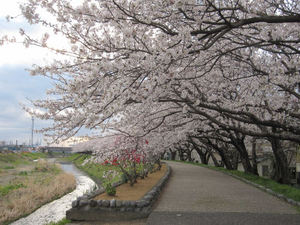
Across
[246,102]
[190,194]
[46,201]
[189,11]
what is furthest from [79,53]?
[46,201]

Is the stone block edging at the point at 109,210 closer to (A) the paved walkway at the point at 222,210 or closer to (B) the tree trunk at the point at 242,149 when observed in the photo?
(A) the paved walkway at the point at 222,210

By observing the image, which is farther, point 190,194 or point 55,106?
point 190,194

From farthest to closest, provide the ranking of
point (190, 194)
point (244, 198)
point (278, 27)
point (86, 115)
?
1. point (190, 194)
2. point (244, 198)
3. point (278, 27)
4. point (86, 115)

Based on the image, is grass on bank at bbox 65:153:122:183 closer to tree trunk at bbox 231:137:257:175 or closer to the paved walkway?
the paved walkway

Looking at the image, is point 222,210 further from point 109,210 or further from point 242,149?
point 242,149

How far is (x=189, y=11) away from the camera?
6.11m

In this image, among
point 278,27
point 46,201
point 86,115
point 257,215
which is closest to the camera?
point 86,115

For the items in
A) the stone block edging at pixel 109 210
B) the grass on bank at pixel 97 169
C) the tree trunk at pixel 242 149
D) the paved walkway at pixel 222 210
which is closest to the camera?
the paved walkway at pixel 222 210

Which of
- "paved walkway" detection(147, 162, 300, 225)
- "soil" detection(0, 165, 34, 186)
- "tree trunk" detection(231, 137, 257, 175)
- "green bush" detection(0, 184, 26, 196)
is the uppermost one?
"tree trunk" detection(231, 137, 257, 175)

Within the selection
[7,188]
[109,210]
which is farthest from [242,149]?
[7,188]

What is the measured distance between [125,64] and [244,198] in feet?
21.5

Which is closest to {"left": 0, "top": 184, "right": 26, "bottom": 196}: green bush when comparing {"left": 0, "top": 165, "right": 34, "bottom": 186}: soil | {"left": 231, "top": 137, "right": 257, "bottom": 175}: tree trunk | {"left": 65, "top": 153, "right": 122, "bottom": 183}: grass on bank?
{"left": 0, "top": 165, "right": 34, "bottom": 186}: soil

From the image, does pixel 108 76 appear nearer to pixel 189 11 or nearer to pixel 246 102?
pixel 189 11

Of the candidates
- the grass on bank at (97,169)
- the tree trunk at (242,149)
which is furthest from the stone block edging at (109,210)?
the tree trunk at (242,149)
